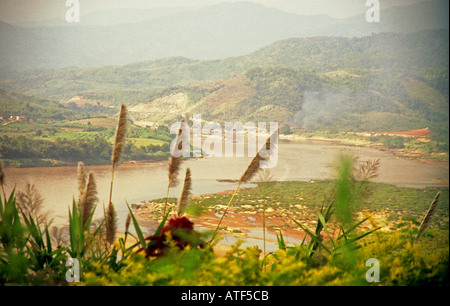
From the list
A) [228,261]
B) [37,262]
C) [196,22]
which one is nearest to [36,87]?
[196,22]

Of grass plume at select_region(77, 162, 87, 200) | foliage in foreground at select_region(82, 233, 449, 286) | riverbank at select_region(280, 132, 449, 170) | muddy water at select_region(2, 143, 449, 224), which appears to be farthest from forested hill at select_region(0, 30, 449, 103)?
foliage in foreground at select_region(82, 233, 449, 286)

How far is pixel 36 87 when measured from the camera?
582cm

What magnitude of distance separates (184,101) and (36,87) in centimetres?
242

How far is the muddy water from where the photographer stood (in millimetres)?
4039

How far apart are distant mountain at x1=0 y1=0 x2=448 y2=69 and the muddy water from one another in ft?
4.70

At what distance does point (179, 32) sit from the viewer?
6652 millimetres

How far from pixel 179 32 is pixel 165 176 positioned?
9.94 feet

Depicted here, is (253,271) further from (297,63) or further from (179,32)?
(297,63)

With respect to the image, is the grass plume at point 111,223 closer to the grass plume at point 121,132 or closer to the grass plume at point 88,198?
the grass plume at point 88,198

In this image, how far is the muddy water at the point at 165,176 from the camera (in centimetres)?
404

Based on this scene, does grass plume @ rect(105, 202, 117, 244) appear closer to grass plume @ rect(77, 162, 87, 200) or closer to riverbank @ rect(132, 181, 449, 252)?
grass plume @ rect(77, 162, 87, 200)

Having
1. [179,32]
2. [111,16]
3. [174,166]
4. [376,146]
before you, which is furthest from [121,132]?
[376,146]

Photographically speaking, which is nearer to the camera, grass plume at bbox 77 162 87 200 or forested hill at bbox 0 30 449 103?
grass plume at bbox 77 162 87 200
